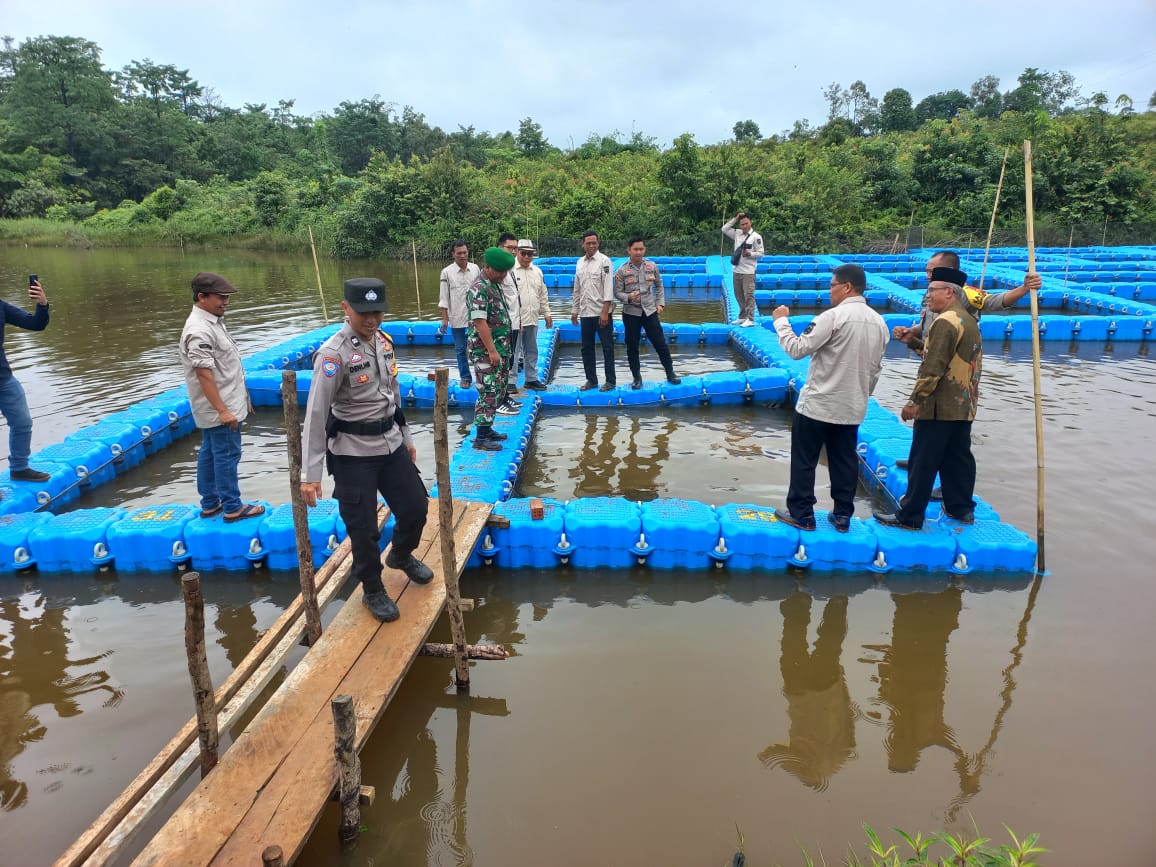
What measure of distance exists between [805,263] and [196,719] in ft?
63.4

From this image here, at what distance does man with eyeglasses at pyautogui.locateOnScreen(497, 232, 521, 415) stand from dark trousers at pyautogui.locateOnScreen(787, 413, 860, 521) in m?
2.94

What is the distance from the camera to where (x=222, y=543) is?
15.1ft

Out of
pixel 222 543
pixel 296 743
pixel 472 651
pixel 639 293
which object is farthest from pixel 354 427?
pixel 639 293

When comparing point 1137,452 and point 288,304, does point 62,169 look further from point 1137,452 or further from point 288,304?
point 1137,452

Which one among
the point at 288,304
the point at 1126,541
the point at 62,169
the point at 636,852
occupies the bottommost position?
the point at 636,852

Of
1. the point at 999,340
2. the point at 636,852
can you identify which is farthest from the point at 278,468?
the point at 999,340

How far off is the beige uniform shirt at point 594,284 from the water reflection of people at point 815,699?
4255 millimetres

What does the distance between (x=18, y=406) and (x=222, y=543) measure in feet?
7.36

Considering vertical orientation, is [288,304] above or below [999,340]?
above

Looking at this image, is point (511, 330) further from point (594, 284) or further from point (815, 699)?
point (815, 699)

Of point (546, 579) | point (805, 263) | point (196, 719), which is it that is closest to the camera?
point (196, 719)

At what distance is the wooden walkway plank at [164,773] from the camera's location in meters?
2.17

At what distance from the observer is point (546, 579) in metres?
4.66

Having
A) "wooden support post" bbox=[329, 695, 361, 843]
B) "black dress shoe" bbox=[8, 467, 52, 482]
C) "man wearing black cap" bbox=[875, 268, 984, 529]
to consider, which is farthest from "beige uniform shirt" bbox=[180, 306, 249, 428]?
"man wearing black cap" bbox=[875, 268, 984, 529]
